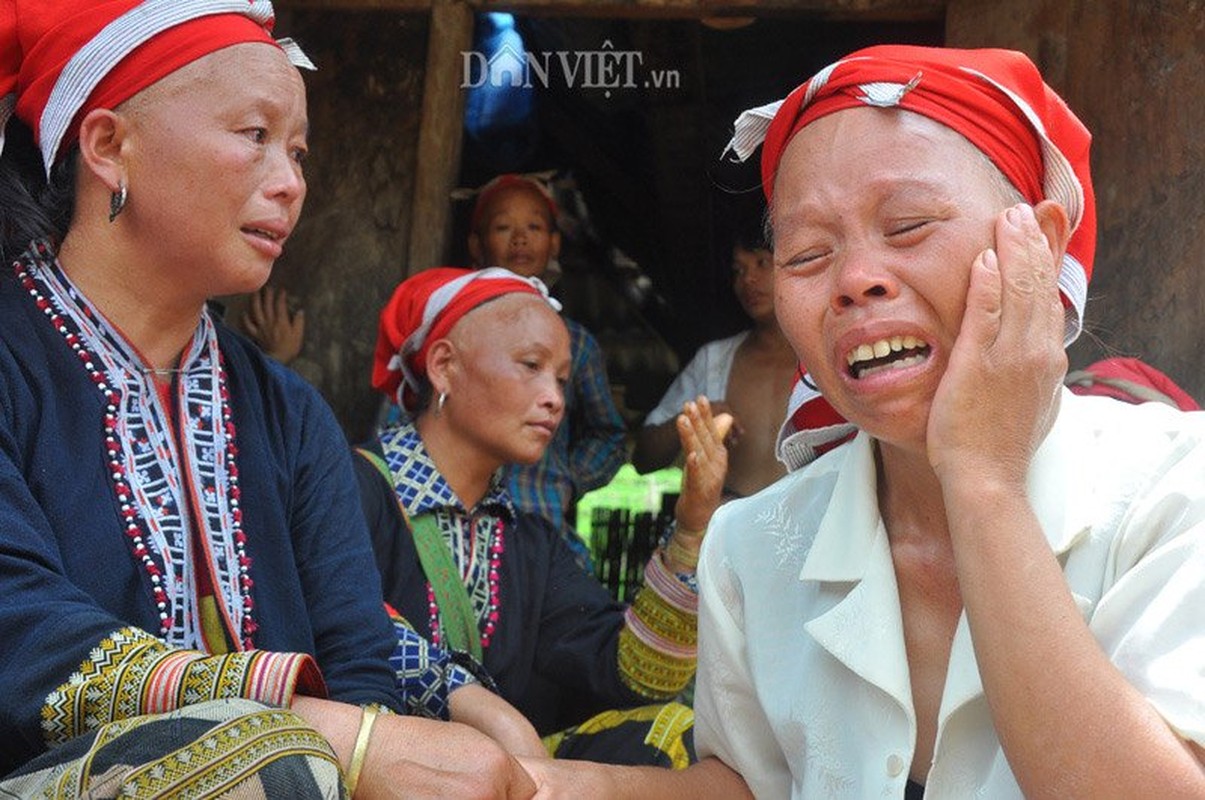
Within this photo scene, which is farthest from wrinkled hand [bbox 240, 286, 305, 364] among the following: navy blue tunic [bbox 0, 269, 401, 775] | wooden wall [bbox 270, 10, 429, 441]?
navy blue tunic [bbox 0, 269, 401, 775]

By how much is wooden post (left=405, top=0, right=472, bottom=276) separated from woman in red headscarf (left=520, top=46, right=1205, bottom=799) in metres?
3.24

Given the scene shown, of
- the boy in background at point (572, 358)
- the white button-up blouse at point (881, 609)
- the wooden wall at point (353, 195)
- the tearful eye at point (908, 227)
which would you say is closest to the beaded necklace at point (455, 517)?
the boy in background at point (572, 358)

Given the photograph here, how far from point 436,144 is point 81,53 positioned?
2914mm

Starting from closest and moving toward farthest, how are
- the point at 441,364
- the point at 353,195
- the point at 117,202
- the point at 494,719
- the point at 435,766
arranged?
the point at 435,766, the point at 117,202, the point at 494,719, the point at 441,364, the point at 353,195

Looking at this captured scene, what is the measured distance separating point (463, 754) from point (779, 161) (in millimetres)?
964

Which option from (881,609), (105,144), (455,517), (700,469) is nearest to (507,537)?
(455,517)

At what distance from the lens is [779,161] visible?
2.16m

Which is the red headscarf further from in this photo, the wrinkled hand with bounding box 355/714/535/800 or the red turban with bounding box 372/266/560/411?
the red turban with bounding box 372/266/560/411

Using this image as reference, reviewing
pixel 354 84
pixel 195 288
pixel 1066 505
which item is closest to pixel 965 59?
pixel 1066 505

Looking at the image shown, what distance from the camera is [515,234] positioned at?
5816 mm

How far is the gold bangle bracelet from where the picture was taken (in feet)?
7.09

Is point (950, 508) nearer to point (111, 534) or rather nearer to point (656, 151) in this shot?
point (111, 534)

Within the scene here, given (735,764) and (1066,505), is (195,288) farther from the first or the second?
(1066,505)

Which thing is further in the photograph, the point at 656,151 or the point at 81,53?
the point at 656,151
